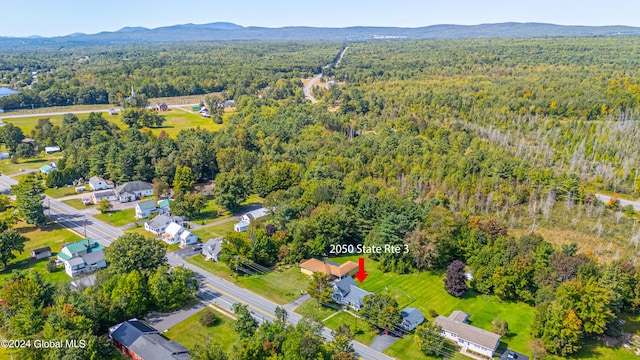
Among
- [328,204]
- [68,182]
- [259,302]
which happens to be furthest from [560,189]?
[68,182]

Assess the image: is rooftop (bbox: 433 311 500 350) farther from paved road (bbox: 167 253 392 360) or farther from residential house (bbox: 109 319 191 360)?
residential house (bbox: 109 319 191 360)

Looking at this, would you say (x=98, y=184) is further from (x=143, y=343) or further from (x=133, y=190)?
(x=143, y=343)

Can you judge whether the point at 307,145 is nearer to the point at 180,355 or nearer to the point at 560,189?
the point at 560,189

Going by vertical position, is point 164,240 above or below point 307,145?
below

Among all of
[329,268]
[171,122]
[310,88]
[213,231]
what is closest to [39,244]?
[213,231]

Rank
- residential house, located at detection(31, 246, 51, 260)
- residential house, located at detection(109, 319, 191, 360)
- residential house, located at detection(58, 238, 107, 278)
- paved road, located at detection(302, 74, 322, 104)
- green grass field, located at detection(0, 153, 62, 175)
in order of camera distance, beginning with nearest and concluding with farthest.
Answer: residential house, located at detection(109, 319, 191, 360) → residential house, located at detection(58, 238, 107, 278) → residential house, located at detection(31, 246, 51, 260) → green grass field, located at detection(0, 153, 62, 175) → paved road, located at detection(302, 74, 322, 104)

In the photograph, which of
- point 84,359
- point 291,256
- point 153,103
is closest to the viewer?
point 84,359

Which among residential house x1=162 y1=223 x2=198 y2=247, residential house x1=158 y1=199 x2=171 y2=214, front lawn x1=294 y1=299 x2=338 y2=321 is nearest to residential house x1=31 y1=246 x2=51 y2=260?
residential house x1=162 y1=223 x2=198 y2=247
